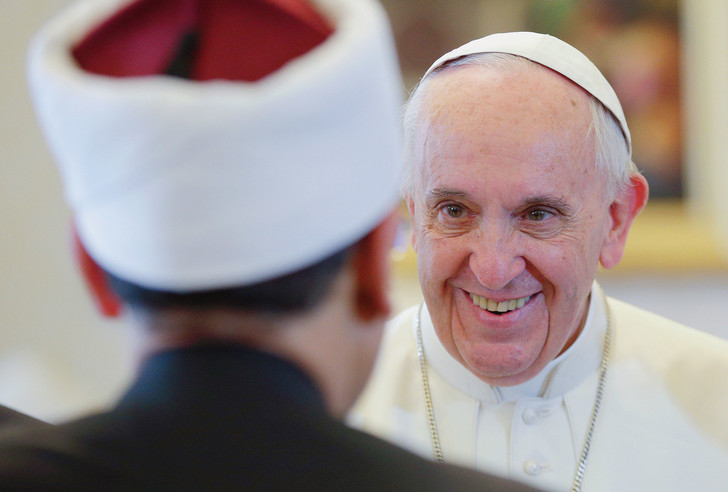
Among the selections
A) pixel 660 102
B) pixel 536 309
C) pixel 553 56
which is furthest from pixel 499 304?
pixel 660 102

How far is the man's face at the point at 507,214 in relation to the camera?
1.82 metres

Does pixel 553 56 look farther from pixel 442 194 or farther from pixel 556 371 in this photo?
pixel 556 371

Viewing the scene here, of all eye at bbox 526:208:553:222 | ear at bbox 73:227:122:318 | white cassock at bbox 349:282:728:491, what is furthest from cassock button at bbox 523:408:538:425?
ear at bbox 73:227:122:318

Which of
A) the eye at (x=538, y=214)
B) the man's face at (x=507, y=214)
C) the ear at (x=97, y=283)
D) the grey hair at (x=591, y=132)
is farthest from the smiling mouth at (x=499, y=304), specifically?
the ear at (x=97, y=283)

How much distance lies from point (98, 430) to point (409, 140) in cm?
125

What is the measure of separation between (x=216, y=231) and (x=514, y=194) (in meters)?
1.01

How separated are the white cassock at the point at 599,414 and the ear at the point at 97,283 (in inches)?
44.5

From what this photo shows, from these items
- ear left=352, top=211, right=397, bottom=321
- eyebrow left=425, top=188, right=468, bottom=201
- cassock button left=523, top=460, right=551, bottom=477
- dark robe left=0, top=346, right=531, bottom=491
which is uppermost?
eyebrow left=425, top=188, right=468, bottom=201

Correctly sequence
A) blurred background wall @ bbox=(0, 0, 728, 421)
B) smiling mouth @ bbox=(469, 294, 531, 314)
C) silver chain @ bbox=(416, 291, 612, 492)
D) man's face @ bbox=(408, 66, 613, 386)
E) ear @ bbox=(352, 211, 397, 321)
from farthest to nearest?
blurred background wall @ bbox=(0, 0, 728, 421)
silver chain @ bbox=(416, 291, 612, 492)
smiling mouth @ bbox=(469, 294, 531, 314)
man's face @ bbox=(408, 66, 613, 386)
ear @ bbox=(352, 211, 397, 321)

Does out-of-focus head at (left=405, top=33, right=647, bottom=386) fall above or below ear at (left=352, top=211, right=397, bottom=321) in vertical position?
above

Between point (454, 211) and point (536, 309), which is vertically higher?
point (454, 211)

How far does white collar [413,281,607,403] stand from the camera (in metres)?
2.13

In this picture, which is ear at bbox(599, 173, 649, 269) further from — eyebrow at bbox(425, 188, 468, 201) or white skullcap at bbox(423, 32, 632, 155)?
eyebrow at bbox(425, 188, 468, 201)

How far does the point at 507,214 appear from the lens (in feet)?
6.10
